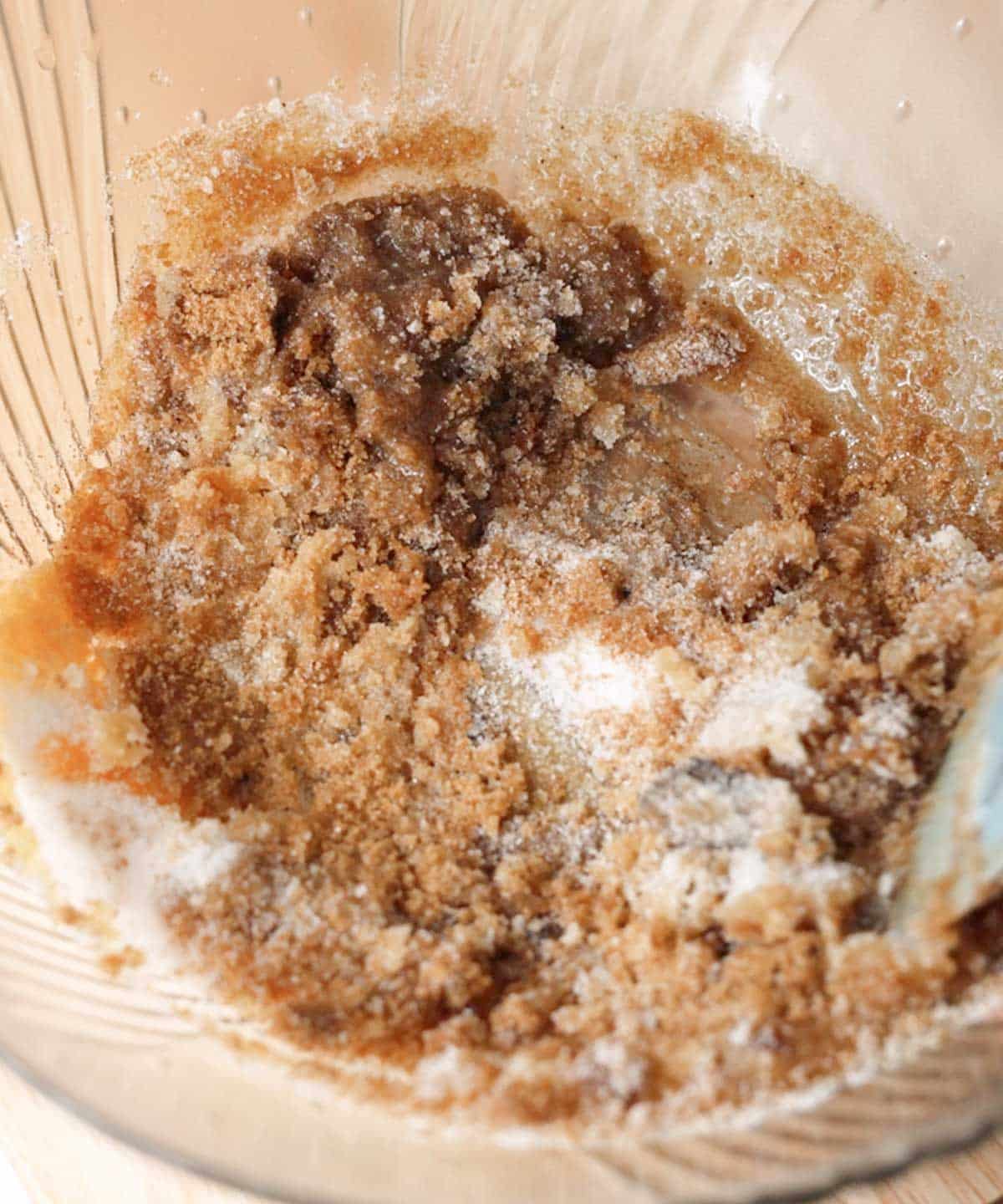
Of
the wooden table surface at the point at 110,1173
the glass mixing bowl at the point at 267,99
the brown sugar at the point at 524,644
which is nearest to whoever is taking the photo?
the glass mixing bowl at the point at 267,99

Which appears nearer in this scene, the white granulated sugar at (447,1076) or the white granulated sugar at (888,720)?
the white granulated sugar at (447,1076)

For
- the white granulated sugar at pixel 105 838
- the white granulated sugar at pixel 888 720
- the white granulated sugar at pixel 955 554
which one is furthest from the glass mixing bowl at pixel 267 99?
the white granulated sugar at pixel 955 554

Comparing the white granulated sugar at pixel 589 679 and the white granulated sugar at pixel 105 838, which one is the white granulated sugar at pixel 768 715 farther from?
the white granulated sugar at pixel 105 838

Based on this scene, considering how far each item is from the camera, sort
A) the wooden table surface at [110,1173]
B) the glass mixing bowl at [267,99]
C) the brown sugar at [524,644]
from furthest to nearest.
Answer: the wooden table surface at [110,1173] → the brown sugar at [524,644] → the glass mixing bowl at [267,99]

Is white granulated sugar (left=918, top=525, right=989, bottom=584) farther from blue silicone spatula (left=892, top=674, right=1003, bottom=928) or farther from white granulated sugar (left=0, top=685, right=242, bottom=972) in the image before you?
white granulated sugar (left=0, top=685, right=242, bottom=972)

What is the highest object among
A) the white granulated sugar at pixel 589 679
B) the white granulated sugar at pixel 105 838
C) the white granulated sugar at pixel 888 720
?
the white granulated sugar at pixel 105 838

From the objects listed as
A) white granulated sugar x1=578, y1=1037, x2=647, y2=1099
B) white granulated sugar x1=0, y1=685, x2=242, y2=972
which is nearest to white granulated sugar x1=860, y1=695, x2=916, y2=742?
white granulated sugar x1=578, y1=1037, x2=647, y2=1099

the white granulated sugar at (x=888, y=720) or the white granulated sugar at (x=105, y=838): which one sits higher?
the white granulated sugar at (x=105, y=838)
